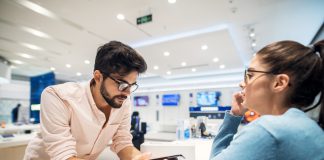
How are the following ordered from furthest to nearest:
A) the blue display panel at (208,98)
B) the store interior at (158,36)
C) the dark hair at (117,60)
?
1. the blue display panel at (208,98)
2. the store interior at (158,36)
3. the dark hair at (117,60)

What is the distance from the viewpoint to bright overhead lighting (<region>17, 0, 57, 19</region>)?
3.62 meters

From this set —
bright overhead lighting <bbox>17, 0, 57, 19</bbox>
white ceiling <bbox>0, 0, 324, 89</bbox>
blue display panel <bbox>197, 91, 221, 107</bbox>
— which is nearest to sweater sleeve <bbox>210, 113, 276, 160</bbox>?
white ceiling <bbox>0, 0, 324, 89</bbox>

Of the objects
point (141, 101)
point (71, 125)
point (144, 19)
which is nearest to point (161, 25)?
point (144, 19)

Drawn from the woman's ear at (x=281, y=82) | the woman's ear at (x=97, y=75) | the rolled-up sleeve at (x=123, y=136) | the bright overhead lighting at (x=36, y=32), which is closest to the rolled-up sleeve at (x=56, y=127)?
the woman's ear at (x=97, y=75)

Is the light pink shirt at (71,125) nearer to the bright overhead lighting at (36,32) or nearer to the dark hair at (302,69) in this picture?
the dark hair at (302,69)

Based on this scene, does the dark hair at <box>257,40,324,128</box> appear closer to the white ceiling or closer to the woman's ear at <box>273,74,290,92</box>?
the woman's ear at <box>273,74,290,92</box>

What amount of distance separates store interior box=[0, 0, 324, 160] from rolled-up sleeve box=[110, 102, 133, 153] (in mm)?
132

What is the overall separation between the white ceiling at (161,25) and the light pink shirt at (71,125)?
2.87m

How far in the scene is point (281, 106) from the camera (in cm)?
73

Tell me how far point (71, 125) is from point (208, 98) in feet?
33.0

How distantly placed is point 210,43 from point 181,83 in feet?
20.4

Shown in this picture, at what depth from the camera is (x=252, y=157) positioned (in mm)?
558

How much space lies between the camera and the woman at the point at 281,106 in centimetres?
55

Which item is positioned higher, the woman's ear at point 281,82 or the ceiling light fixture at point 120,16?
the ceiling light fixture at point 120,16
